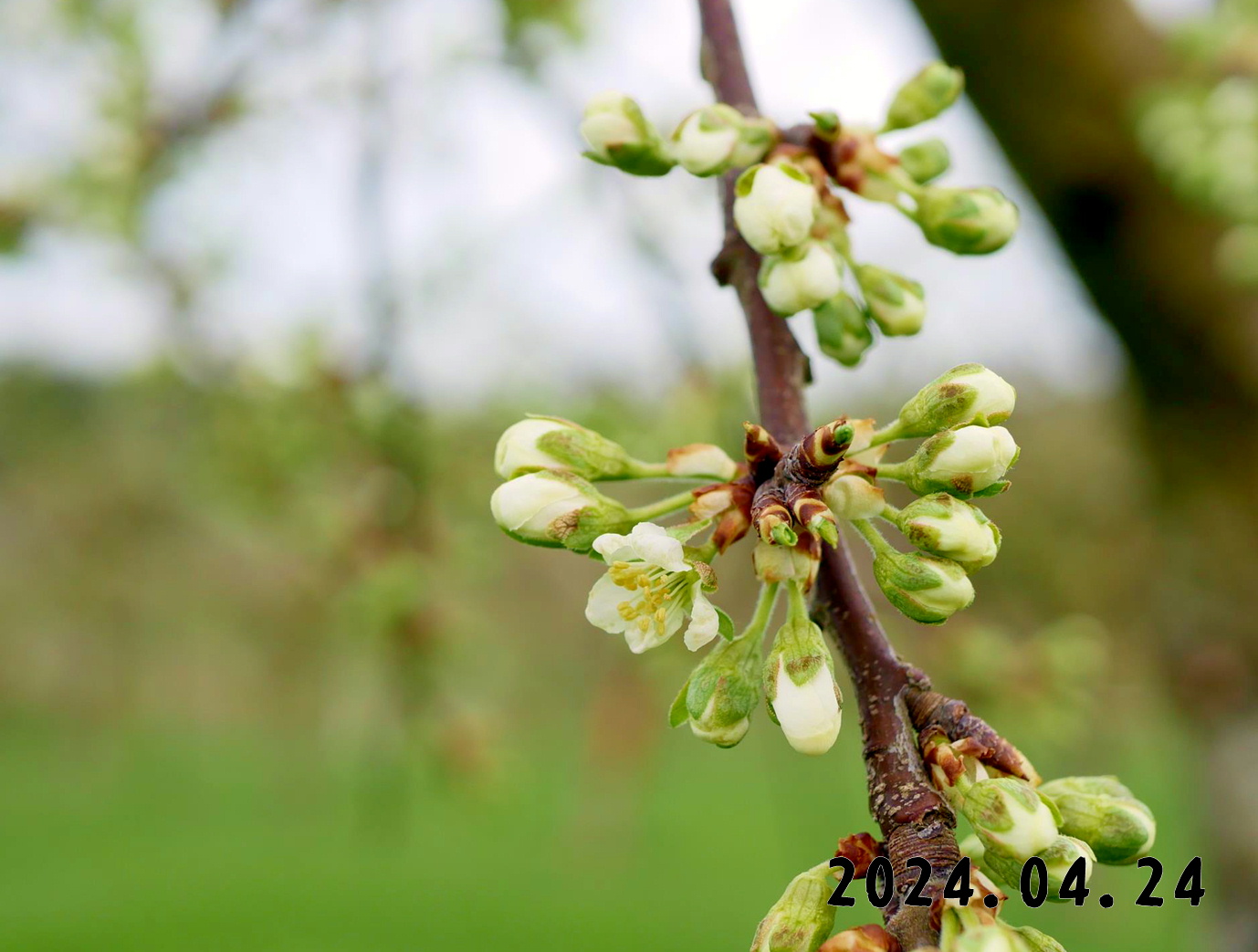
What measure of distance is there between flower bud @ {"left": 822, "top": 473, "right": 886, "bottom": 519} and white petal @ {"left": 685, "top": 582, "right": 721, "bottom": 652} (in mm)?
119

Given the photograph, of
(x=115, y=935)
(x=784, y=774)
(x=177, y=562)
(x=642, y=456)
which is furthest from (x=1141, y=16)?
(x=177, y=562)

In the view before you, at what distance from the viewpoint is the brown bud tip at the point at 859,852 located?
862mm

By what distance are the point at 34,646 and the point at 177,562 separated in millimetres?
2638

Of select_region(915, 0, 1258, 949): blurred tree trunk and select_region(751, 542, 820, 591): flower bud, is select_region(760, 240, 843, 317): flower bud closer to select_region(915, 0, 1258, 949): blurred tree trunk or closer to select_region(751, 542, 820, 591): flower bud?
select_region(751, 542, 820, 591): flower bud

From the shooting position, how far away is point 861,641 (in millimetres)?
866

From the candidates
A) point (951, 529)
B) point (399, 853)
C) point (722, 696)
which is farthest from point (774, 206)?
point (399, 853)

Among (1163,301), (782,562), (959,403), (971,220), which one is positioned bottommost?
(782,562)

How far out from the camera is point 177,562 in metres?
14.9

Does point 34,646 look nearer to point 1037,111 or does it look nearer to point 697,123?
point 1037,111

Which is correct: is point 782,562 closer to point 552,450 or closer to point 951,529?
point 951,529

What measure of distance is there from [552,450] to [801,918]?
1.44 ft

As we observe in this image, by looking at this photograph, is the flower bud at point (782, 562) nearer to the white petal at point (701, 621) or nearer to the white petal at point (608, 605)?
the white petal at point (701, 621)

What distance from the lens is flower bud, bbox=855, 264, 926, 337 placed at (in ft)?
3.69
